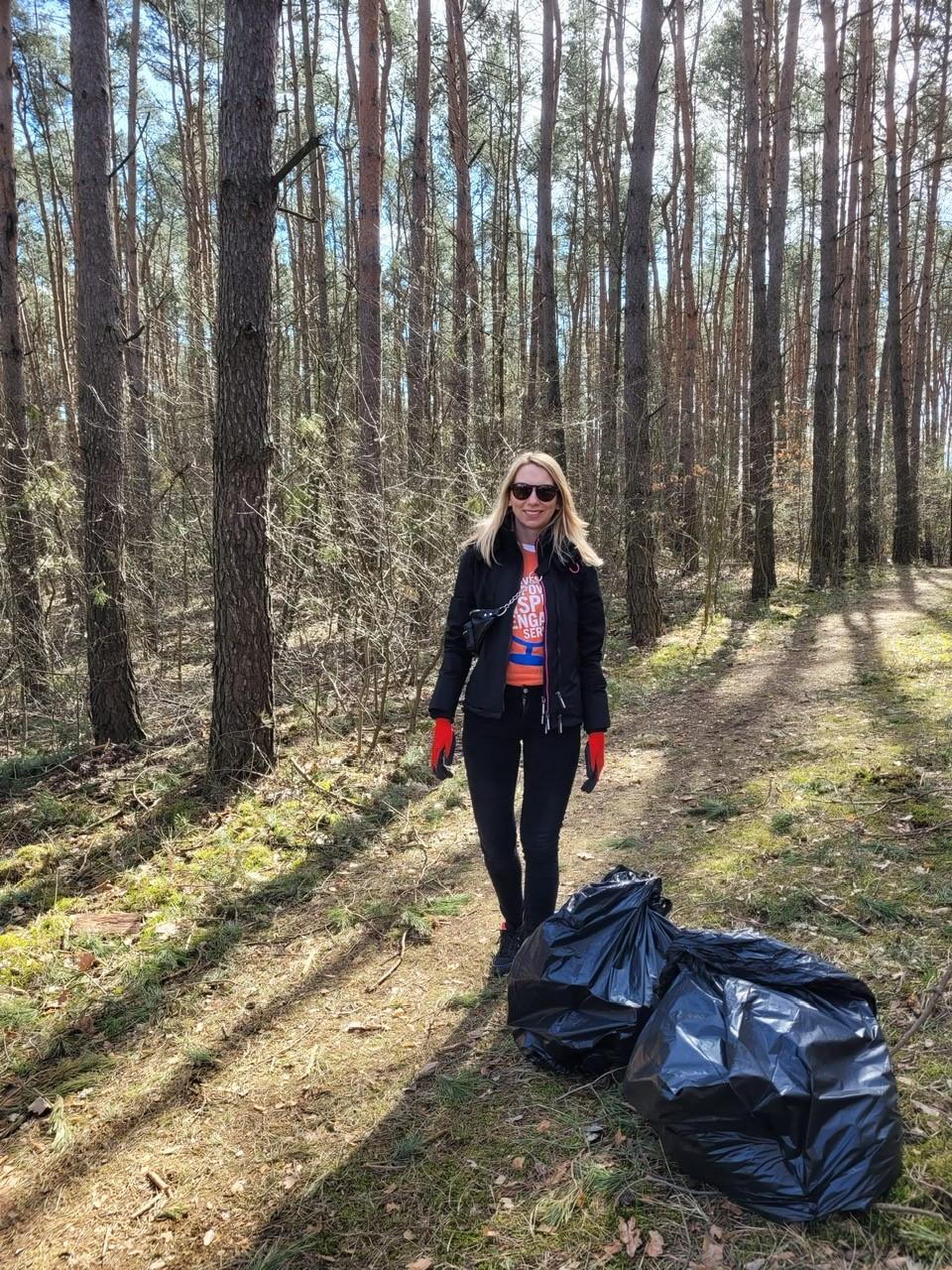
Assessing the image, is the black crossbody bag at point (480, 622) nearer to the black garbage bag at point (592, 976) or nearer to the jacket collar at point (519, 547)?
the jacket collar at point (519, 547)

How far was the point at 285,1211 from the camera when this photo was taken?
7.25 feet

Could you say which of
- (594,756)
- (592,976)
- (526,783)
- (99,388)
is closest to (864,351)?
(99,388)

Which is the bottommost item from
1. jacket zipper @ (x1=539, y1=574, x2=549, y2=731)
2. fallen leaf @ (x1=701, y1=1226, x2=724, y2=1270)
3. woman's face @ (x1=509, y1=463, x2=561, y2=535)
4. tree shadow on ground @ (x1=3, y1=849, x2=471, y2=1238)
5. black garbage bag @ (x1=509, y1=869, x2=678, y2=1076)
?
tree shadow on ground @ (x1=3, y1=849, x2=471, y2=1238)

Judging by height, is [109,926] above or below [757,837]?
below

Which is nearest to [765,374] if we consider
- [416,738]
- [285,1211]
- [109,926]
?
[416,738]

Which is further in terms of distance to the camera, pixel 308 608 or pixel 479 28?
pixel 479 28

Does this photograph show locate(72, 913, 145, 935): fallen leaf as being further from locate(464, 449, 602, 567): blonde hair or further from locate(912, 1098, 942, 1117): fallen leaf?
locate(912, 1098, 942, 1117): fallen leaf

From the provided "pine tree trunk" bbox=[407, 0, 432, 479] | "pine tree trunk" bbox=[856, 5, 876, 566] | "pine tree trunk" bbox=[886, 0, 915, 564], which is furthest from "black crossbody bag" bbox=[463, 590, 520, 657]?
"pine tree trunk" bbox=[886, 0, 915, 564]

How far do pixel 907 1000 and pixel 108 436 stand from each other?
6.74 metres

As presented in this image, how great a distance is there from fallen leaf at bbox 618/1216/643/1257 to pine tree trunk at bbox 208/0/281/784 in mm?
4139

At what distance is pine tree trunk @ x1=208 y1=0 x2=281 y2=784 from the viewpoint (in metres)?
5.00

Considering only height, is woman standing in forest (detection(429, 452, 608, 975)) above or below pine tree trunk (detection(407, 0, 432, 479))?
below

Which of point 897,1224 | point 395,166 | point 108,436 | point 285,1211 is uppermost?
point 395,166

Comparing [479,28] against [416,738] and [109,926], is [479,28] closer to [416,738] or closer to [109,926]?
[416,738]
